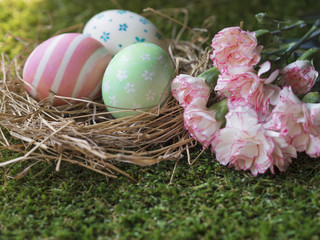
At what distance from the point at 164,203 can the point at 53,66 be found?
64 centimetres

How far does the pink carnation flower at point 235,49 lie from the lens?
99 cm

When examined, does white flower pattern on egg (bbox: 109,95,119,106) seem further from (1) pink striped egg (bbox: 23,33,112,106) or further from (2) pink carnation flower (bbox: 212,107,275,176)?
(2) pink carnation flower (bbox: 212,107,275,176)

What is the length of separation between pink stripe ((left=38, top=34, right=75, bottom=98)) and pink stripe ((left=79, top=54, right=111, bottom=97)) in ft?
0.36

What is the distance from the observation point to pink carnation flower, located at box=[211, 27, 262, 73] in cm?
99

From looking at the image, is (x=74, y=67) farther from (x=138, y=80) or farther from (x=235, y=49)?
(x=235, y=49)

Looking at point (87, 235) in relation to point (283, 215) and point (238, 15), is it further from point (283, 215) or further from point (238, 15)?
point (238, 15)

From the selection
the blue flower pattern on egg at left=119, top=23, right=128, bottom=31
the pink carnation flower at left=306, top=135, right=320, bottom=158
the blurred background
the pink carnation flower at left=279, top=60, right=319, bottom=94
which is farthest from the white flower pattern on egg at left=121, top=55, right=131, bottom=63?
the blurred background

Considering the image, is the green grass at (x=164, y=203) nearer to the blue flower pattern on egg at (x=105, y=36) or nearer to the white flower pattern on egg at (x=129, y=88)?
the white flower pattern on egg at (x=129, y=88)

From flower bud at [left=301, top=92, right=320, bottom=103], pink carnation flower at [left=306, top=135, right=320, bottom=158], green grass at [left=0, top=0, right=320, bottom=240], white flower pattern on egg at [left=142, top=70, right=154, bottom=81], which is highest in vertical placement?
white flower pattern on egg at [left=142, top=70, right=154, bottom=81]

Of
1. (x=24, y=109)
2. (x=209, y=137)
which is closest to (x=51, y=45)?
(x=24, y=109)

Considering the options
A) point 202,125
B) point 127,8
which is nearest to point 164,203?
point 202,125

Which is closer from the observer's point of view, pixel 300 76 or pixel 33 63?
pixel 300 76

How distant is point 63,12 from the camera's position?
2.27 metres

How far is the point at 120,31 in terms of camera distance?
144cm
